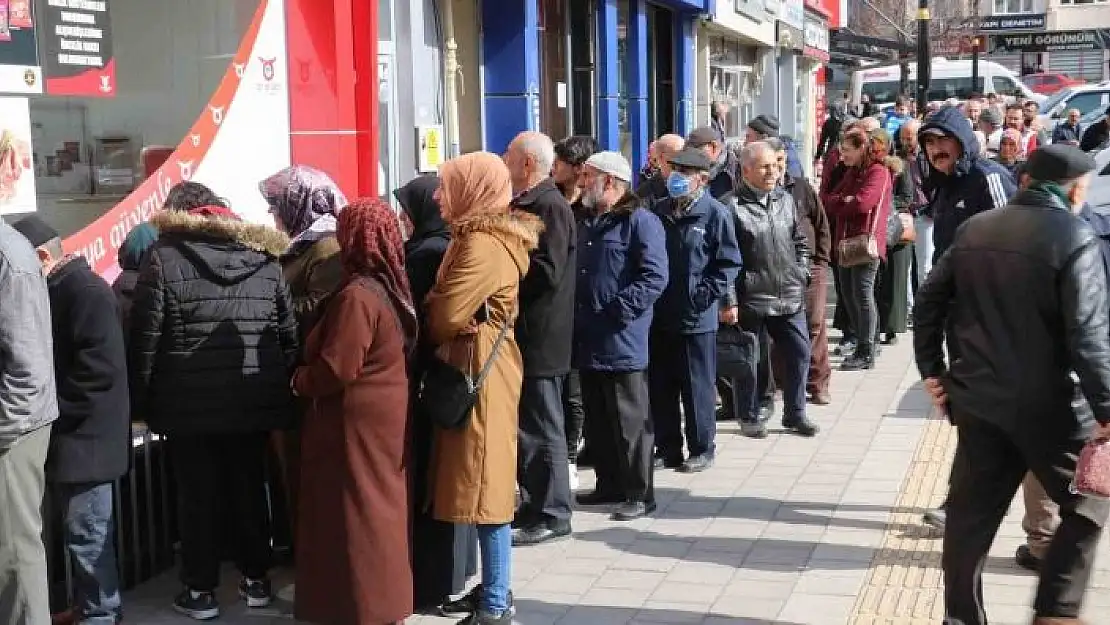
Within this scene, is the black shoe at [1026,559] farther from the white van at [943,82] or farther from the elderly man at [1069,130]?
the white van at [943,82]

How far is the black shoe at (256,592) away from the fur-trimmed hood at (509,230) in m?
1.65

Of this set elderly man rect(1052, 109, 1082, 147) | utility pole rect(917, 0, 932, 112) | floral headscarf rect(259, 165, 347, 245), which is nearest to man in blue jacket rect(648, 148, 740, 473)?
floral headscarf rect(259, 165, 347, 245)

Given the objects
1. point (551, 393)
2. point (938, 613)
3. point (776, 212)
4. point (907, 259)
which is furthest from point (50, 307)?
point (907, 259)

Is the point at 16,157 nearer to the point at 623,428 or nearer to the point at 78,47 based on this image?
the point at 78,47

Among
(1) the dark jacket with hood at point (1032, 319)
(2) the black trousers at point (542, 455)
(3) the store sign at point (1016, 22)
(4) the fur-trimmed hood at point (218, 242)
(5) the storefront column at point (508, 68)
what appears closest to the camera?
(1) the dark jacket with hood at point (1032, 319)

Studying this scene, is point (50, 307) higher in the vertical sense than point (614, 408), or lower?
higher

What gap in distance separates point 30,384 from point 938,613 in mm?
3437

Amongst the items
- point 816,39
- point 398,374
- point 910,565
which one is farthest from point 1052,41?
point 398,374

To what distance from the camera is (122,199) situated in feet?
23.4

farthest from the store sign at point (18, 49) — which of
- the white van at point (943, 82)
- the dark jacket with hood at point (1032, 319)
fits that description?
the white van at point (943, 82)

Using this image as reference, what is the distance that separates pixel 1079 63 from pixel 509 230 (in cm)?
6864

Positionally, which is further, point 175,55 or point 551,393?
point 175,55

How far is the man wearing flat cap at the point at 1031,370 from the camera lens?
4492 millimetres

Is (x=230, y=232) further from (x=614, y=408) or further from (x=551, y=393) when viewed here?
(x=614, y=408)
